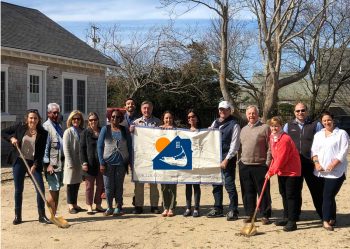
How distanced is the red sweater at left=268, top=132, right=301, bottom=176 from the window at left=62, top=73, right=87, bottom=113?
1530 centimetres

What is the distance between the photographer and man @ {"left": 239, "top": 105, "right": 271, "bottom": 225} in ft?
25.1

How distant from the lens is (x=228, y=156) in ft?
26.6

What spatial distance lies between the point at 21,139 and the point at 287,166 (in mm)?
4146

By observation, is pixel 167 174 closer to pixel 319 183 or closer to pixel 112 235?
pixel 112 235

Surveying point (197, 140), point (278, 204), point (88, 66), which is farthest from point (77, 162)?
point (88, 66)

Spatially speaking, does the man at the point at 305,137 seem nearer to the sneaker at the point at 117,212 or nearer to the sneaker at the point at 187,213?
the sneaker at the point at 187,213

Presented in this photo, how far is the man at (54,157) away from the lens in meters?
8.06

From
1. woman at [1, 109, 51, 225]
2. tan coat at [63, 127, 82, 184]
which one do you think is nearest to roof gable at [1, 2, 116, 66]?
tan coat at [63, 127, 82, 184]

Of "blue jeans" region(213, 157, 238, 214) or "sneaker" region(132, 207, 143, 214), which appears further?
"sneaker" region(132, 207, 143, 214)

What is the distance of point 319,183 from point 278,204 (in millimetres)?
1942

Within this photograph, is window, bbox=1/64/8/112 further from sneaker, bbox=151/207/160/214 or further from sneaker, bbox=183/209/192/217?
sneaker, bbox=183/209/192/217

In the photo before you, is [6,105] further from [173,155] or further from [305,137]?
[305,137]

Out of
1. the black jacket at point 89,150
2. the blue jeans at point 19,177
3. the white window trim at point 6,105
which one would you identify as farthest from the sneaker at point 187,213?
the white window trim at point 6,105

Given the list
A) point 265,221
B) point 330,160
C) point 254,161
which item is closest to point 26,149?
point 254,161
